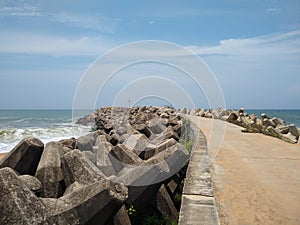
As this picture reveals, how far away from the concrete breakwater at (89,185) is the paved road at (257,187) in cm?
75

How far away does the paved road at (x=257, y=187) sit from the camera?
3608 mm

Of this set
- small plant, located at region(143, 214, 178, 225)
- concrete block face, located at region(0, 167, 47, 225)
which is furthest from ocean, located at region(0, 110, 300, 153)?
concrete block face, located at region(0, 167, 47, 225)

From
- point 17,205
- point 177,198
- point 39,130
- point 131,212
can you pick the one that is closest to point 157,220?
point 131,212

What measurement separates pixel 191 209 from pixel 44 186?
1762 mm

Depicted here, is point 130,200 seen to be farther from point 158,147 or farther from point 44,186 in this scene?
point 158,147

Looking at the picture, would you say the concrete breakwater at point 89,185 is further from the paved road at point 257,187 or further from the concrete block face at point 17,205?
the paved road at point 257,187

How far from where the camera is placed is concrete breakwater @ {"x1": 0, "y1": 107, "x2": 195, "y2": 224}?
2.23 meters

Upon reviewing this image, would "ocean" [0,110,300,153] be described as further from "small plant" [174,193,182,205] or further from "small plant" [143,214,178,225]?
"small plant" [143,214,178,225]

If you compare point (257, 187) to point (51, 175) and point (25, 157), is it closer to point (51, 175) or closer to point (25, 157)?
point (51, 175)

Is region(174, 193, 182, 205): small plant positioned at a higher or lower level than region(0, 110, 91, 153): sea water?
higher

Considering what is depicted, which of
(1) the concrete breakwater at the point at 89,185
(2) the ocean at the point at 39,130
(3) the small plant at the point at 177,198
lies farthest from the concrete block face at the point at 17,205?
(2) the ocean at the point at 39,130

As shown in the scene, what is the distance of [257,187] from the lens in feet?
15.6

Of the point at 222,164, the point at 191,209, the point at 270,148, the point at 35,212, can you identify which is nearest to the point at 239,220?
the point at 191,209

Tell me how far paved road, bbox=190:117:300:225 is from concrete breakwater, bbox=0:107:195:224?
75 centimetres
